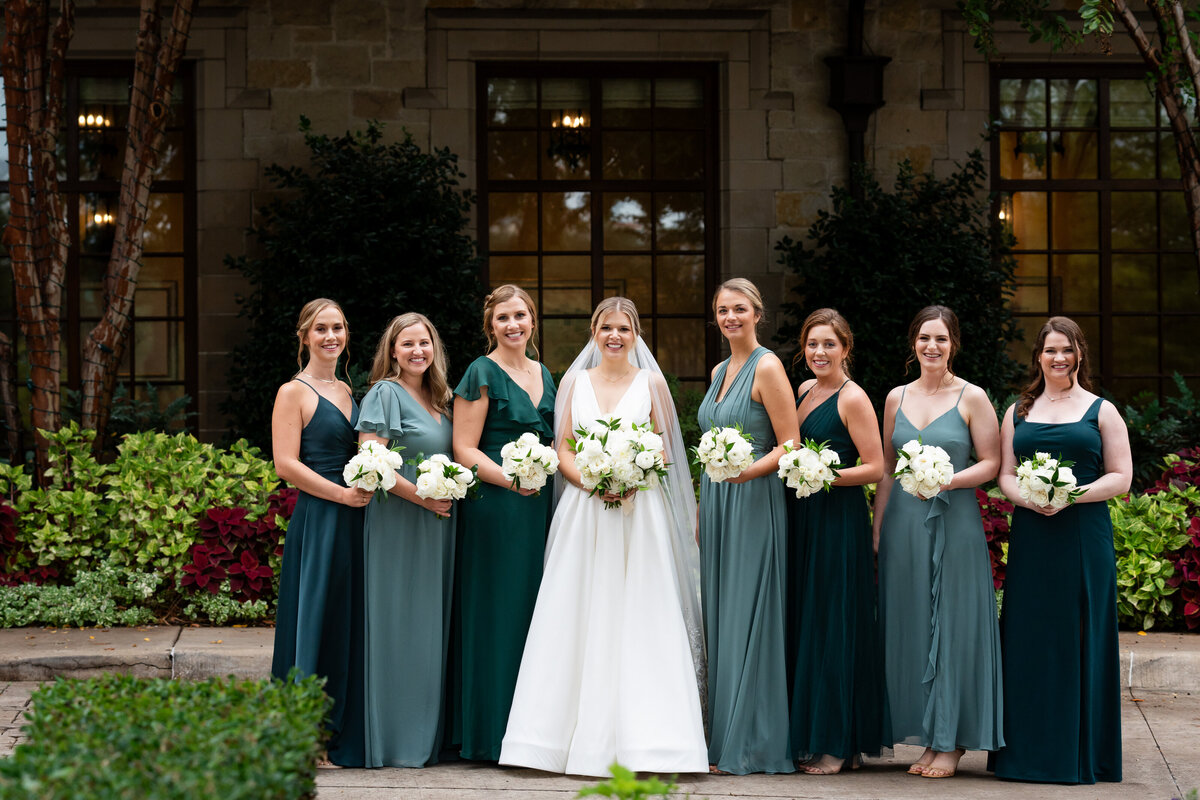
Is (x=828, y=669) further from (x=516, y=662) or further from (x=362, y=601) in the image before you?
(x=362, y=601)

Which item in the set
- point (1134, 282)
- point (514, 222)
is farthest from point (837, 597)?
point (1134, 282)

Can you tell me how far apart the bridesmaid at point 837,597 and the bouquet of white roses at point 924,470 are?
0.22 m

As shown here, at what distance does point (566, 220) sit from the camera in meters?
10.5

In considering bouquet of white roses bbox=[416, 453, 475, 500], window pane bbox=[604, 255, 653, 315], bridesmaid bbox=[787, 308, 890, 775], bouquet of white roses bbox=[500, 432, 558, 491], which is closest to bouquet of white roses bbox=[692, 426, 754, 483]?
bridesmaid bbox=[787, 308, 890, 775]

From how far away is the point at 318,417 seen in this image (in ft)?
16.5

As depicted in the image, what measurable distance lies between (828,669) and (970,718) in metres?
0.61

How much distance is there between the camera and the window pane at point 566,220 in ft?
34.3

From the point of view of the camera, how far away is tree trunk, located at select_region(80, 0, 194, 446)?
26.7ft

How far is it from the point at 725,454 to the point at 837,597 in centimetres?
82

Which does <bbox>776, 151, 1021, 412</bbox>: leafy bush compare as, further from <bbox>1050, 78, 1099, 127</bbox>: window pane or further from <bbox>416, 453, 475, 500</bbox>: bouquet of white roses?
<bbox>416, 453, 475, 500</bbox>: bouquet of white roses

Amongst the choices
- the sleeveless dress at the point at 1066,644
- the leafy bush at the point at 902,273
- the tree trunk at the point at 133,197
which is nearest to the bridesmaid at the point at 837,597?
the sleeveless dress at the point at 1066,644

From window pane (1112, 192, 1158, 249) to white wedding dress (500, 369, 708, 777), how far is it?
744 cm

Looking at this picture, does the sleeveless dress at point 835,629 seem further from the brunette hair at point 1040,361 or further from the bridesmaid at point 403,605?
the bridesmaid at point 403,605

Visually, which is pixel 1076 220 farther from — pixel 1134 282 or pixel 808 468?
pixel 808 468
